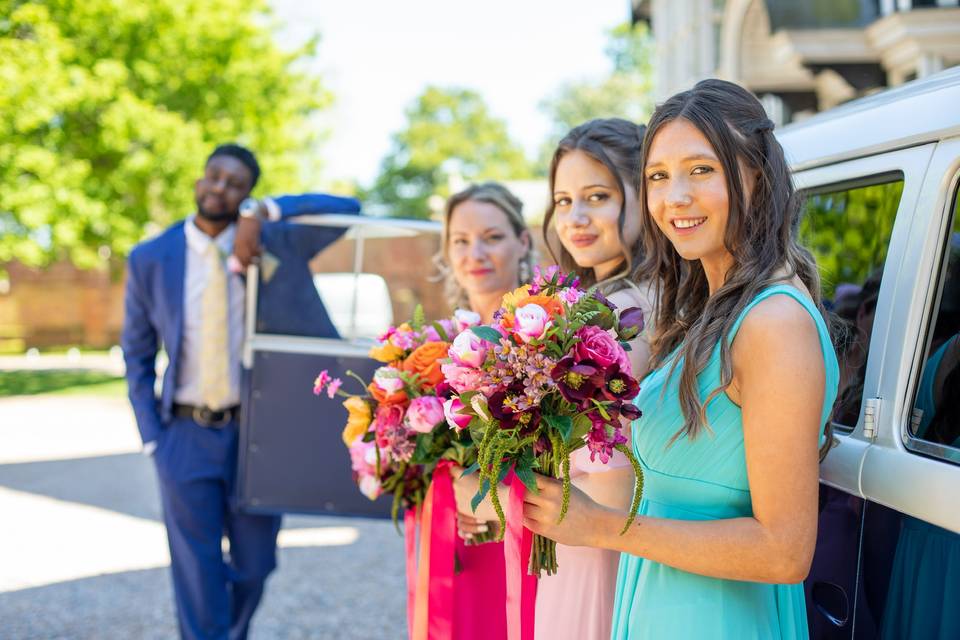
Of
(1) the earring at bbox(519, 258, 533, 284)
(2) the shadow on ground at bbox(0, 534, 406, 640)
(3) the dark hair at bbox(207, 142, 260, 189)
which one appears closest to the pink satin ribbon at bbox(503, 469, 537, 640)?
(1) the earring at bbox(519, 258, 533, 284)

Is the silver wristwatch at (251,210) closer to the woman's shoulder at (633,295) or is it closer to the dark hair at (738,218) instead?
the woman's shoulder at (633,295)

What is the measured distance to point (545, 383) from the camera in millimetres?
1866

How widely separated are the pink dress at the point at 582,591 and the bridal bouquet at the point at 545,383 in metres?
0.59

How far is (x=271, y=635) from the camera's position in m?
5.36

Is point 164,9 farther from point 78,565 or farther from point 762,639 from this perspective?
point 762,639

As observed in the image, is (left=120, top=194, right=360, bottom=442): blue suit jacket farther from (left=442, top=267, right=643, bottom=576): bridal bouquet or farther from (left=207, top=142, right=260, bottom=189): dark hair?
(left=442, top=267, right=643, bottom=576): bridal bouquet

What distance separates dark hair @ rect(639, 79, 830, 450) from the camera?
1.86m

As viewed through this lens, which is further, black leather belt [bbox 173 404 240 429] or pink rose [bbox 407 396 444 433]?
black leather belt [bbox 173 404 240 429]

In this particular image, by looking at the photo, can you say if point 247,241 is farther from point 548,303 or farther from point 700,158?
point 700,158

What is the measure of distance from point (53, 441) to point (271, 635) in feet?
26.7

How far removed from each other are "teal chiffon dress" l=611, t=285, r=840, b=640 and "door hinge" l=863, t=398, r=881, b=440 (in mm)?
347

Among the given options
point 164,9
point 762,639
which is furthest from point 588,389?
point 164,9

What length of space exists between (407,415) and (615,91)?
75.6 meters

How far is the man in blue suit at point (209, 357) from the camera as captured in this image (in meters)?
4.50
